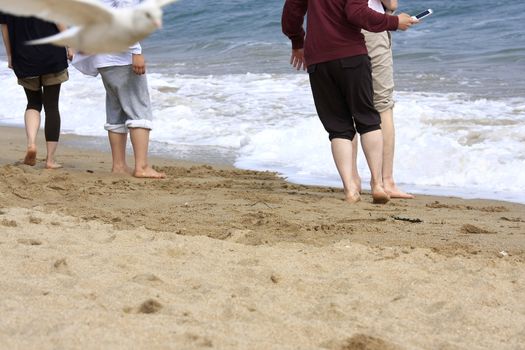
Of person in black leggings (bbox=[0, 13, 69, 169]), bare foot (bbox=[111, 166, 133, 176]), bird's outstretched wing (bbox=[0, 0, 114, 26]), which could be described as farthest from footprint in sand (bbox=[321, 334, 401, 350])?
person in black leggings (bbox=[0, 13, 69, 169])

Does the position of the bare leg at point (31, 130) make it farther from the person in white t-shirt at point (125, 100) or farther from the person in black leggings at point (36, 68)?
the person in white t-shirt at point (125, 100)

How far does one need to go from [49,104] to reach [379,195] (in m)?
Result: 2.85

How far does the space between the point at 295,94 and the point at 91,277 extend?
7.00 metres

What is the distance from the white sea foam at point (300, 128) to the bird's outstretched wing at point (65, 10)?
3.67 metres

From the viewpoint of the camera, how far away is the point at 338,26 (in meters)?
5.79

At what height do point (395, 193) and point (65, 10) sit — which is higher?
point (65, 10)

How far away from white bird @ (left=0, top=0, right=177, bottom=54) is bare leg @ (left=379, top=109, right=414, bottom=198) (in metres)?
2.87

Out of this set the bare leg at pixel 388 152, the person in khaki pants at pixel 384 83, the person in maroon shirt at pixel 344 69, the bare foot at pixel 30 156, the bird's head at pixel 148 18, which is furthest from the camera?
the bare foot at pixel 30 156

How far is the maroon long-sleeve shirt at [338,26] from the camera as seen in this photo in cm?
563

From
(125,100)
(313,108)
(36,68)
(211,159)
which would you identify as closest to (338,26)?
(125,100)

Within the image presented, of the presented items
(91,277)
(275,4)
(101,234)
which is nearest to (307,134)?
(101,234)

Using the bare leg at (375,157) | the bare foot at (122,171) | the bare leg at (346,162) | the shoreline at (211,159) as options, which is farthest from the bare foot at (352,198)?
the bare foot at (122,171)

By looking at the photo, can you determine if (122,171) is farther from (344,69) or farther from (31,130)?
(344,69)

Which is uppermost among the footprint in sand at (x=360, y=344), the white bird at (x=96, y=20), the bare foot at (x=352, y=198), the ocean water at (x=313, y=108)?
the white bird at (x=96, y=20)
